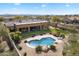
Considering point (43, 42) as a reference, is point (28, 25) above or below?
above

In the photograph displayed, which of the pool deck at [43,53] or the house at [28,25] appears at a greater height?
the house at [28,25]

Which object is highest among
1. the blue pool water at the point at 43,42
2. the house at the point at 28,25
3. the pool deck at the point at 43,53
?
the house at the point at 28,25

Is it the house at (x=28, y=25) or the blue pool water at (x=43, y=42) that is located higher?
the house at (x=28, y=25)

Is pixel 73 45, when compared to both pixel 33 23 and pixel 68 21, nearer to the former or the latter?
pixel 68 21

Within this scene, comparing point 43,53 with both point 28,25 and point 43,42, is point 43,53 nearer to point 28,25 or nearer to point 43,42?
point 43,42

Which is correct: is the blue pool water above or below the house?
below

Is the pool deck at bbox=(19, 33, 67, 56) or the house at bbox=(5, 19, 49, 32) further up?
the house at bbox=(5, 19, 49, 32)

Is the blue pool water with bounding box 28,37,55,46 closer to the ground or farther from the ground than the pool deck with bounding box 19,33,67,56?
farther from the ground

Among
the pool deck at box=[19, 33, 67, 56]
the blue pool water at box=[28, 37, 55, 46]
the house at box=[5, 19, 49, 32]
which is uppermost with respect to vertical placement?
the house at box=[5, 19, 49, 32]

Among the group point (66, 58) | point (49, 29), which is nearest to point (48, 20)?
point (49, 29)

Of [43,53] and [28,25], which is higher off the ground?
[28,25]

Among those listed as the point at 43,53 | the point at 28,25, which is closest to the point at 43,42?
the point at 43,53

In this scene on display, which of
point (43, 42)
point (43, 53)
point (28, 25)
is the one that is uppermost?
point (28, 25)

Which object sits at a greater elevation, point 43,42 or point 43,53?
point 43,42
